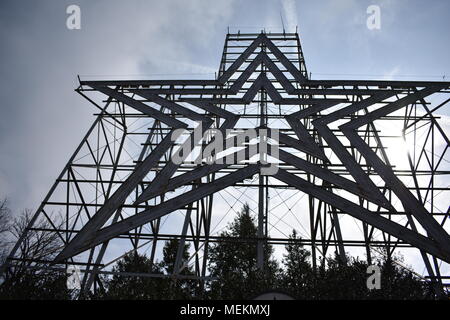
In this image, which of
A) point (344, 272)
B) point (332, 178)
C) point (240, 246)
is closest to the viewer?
point (344, 272)

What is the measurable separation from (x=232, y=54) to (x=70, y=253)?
13315 millimetres

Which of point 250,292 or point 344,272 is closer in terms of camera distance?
point 250,292

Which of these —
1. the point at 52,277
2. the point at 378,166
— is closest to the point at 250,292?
the point at 378,166

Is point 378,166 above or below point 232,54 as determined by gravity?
below

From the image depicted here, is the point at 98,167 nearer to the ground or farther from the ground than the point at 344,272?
farther from the ground

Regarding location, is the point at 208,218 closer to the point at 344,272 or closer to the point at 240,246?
the point at 344,272

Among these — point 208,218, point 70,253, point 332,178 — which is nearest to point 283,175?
point 332,178

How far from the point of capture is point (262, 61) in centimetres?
1128

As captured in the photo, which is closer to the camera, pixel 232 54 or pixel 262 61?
pixel 262 61

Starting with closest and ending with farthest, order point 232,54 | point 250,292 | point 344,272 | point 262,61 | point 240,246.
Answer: point 250,292 → point 344,272 → point 262,61 → point 232,54 → point 240,246
